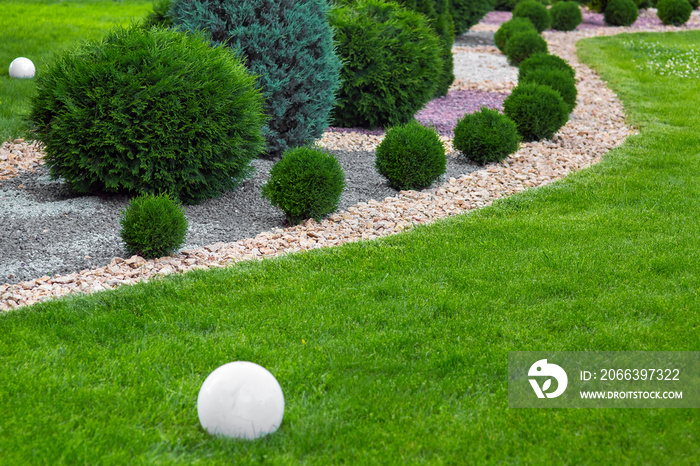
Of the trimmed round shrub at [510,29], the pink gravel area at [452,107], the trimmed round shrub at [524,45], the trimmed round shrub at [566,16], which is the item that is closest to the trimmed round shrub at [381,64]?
the pink gravel area at [452,107]

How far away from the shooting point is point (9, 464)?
279 centimetres

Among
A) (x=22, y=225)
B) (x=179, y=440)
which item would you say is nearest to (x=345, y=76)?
(x=22, y=225)

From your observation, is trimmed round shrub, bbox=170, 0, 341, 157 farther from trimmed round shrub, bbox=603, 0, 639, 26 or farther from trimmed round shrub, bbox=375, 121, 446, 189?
trimmed round shrub, bbox=603, 0, 639, 26

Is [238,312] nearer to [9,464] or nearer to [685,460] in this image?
[9,464]

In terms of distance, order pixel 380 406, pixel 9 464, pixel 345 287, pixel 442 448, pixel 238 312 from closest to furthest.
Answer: pixel 9 464
pixel 442 448
pixel 380 406
pixel 238 312
pixel 345 287

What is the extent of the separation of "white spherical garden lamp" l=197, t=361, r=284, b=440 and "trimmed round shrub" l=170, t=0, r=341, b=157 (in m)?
4.63

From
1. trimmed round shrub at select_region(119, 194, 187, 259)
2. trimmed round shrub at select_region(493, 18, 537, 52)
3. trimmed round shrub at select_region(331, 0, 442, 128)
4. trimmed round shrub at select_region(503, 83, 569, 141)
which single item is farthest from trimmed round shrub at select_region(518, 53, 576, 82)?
trimmed round shrub at select_region(119, 194, 187, 259)

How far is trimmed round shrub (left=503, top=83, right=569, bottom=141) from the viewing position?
8.60 meters

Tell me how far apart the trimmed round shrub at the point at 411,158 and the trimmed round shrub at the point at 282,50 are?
121 cm

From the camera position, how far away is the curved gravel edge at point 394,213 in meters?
4.61

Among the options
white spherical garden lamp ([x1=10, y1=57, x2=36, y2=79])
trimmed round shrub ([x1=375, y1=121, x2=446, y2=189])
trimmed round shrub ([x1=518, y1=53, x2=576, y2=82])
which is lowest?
trimmed round shrub ([x1=375, y1=121, x2=446, y2=189])

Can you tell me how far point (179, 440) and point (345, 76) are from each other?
22.3 feet

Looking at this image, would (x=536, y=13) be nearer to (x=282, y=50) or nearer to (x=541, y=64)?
(x=541, y=64)

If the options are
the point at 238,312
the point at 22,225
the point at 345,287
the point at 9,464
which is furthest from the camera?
the point at 22,225
